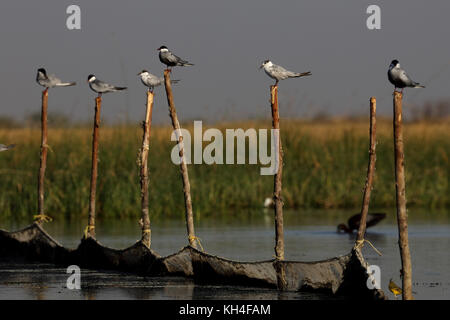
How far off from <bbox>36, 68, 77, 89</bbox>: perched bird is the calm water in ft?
9.03

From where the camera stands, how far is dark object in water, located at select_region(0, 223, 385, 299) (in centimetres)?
1125

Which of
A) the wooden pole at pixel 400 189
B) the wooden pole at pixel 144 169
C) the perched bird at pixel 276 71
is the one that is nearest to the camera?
the wooden pole at pixel 400 189

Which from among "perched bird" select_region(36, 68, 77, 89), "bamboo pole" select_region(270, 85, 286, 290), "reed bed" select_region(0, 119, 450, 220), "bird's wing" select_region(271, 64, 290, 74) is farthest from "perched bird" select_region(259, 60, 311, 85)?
"reed bed" select_region(0, 119, 450, 220)

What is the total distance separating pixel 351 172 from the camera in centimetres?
2388

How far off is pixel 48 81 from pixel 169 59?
10.8 feet

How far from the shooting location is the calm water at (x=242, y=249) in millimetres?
12195

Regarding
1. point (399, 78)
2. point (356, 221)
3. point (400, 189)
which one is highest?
point (399, 78)

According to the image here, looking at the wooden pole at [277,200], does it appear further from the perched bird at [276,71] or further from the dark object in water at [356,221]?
the dark object in water at [356,221]

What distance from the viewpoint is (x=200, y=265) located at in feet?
42.9

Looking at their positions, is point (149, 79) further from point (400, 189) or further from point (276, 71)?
point (400, 189)

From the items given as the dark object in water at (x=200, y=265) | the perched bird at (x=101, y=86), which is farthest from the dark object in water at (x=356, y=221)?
the dark object in water at (x=200, y=265)

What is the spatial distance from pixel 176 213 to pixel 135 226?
159 cm

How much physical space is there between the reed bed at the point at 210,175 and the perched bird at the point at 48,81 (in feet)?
15.9

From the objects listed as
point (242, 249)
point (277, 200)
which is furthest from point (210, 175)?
point (277, 200)
